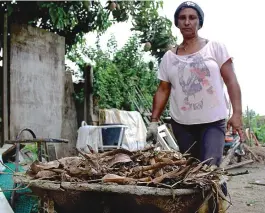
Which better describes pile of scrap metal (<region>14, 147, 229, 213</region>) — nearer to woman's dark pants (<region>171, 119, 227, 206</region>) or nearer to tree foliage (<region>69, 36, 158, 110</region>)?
woman's dark pants (<region>171, 119, 227, 206</region>)

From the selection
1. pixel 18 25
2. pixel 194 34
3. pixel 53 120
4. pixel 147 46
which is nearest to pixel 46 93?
pixel 53 120

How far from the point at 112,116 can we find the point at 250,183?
Answer: 330cm

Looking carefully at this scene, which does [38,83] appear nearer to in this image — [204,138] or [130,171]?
[204,138]

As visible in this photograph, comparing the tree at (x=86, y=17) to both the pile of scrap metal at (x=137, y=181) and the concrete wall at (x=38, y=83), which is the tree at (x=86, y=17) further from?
the pile of scrap metal at (x=137, y=181)

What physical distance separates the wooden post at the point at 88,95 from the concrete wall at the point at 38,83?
1.46 feet

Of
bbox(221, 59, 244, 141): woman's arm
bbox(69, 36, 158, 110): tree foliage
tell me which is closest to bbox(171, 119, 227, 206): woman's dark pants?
bbox(221, 59, 244, 141): woman's arm

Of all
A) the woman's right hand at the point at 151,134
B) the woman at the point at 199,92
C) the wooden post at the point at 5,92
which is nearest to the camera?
the woman at the point at 199,92

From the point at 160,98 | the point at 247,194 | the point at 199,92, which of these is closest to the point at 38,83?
the point at 247,194

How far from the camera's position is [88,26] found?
8.92 metres

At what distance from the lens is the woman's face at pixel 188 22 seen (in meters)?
2.96

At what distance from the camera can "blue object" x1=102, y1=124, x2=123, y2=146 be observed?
25.8 feet

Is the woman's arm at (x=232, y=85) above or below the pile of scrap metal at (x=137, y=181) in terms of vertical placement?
above

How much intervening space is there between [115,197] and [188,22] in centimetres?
160

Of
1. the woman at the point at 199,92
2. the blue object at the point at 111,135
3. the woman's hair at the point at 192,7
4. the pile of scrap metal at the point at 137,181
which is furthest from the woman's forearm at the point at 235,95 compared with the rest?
the blue object at the point at 111,135
